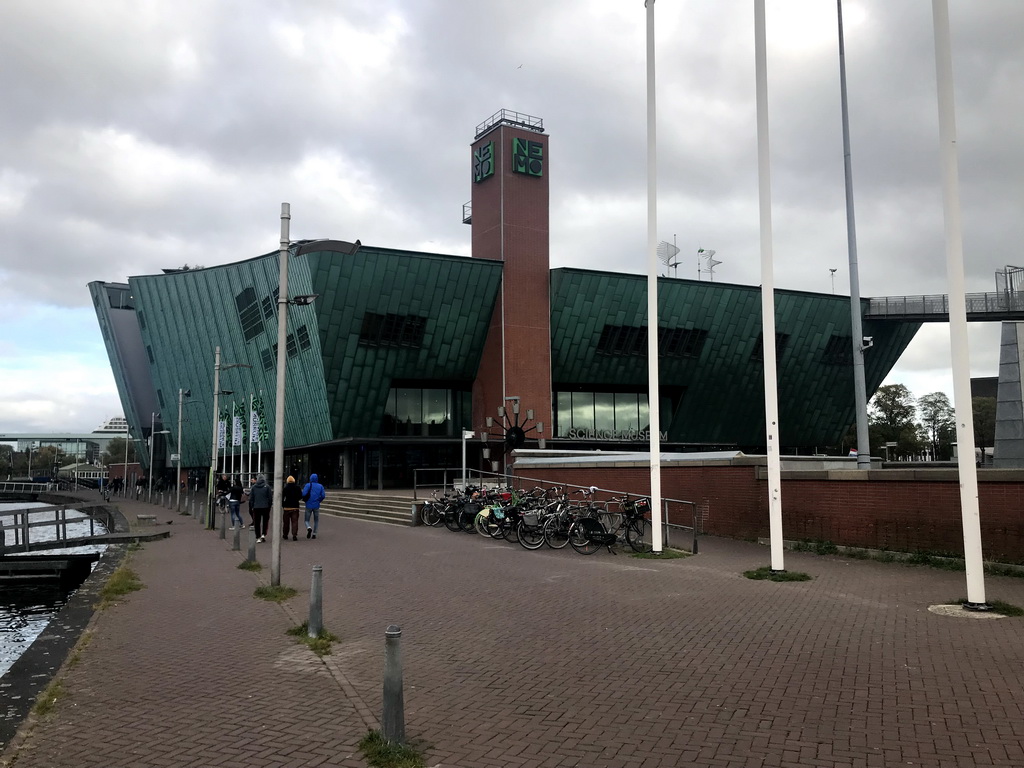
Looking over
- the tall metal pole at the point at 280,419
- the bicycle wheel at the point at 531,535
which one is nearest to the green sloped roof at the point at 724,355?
the bicycle wheel at the point at 531,535

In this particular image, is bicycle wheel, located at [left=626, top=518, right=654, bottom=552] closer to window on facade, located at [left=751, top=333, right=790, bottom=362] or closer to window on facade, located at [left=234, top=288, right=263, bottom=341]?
window on facade, located at [left=751, top=333, right=790, bottom=362]

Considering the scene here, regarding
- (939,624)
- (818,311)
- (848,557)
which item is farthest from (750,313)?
(939,624)

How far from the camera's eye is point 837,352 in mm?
49562

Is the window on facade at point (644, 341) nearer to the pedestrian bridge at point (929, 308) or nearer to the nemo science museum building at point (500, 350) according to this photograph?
the nemo science museum building at point (500, 350)

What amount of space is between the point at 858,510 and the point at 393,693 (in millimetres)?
12316

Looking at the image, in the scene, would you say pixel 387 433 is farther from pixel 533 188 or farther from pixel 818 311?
pixel 818 311

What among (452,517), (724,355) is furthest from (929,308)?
(452,517)

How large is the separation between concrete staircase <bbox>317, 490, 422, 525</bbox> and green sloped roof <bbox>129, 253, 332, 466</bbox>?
8658mm

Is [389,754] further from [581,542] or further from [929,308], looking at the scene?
[929,308]

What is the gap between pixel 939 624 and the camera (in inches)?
364

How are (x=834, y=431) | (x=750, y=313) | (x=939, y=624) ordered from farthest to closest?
(x=834, y=431), (x=750, y=313), (x=939, y=624)

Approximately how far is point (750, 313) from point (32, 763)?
44.8 m

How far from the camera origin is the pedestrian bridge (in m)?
45.1

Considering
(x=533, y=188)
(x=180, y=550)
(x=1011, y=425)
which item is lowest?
(x=180, y=550)
